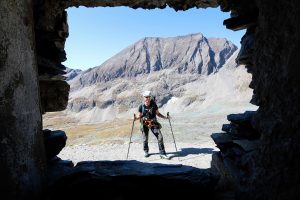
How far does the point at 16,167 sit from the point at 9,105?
0.89 meters

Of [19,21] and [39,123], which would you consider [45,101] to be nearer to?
[39,123]

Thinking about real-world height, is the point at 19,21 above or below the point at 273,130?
A: above

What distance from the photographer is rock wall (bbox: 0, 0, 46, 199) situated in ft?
14.7

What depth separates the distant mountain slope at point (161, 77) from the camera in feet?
343

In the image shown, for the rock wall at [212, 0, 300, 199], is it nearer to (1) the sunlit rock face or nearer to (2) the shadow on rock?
(1) the sunlit rock face

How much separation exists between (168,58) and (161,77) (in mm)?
20644

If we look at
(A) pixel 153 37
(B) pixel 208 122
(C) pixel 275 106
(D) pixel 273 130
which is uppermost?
(A) pixel 153 37

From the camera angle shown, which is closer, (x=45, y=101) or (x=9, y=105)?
(x=9, y=105)

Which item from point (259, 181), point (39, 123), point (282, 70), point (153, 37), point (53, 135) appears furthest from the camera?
point (153, 37)

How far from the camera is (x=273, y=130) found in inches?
160

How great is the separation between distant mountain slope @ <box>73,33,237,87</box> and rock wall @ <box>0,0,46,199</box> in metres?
126

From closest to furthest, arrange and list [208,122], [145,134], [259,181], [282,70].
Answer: [282,70], [259,181], [145,134], [208,122]

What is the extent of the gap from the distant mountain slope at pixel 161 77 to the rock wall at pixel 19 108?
8448 cm

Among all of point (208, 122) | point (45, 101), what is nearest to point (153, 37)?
point (208, 122)
